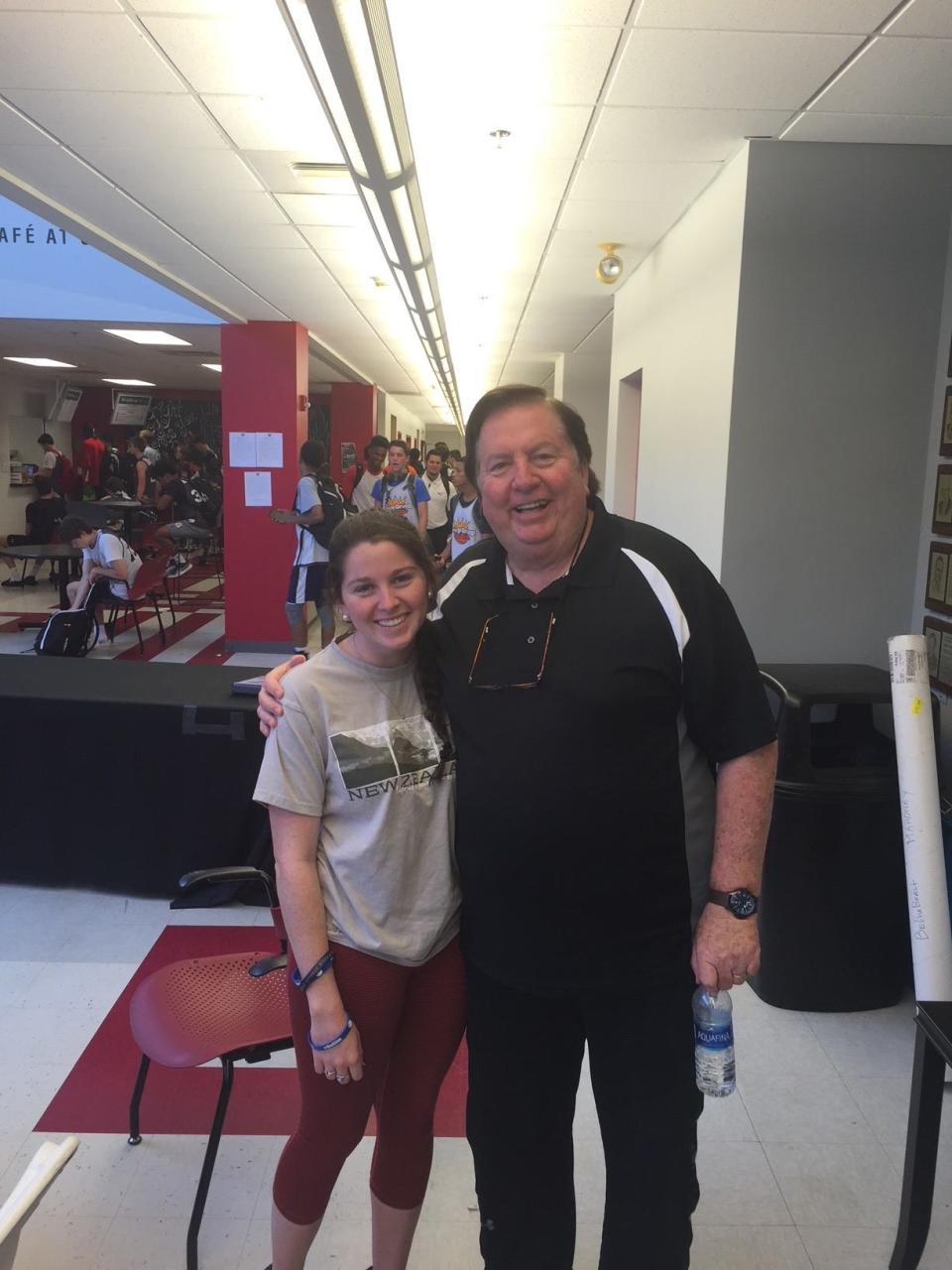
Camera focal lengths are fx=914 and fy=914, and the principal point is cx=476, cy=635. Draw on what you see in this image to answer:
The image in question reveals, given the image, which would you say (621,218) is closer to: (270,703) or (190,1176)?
(270,703)

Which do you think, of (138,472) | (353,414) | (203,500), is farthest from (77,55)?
(353,414)

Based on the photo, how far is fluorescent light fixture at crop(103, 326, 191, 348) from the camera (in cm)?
905

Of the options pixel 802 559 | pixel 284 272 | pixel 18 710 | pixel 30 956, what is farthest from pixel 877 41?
pixel 284 272

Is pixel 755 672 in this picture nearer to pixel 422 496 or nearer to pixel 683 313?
pixel 683 313

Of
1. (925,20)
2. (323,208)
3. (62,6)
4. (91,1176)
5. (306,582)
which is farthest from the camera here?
(306,582)

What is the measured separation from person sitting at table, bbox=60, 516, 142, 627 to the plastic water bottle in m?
6.32

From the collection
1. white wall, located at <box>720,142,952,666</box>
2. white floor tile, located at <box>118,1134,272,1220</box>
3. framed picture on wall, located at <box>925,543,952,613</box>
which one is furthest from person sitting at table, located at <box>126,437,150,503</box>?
white floor tile, located at <box>118,1134,272,1220</box>

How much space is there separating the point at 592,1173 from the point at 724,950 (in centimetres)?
104

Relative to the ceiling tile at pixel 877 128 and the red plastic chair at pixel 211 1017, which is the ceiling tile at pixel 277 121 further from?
the red plastic chair at pixel 211 1017

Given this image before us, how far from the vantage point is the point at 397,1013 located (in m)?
1.50

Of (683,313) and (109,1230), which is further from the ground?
(683,313)

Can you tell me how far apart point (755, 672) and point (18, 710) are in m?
2.71

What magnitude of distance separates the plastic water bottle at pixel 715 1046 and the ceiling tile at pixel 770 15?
2318 millimetres

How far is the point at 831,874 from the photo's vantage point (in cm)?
266
